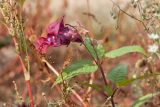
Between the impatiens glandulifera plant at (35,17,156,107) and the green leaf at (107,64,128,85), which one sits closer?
the impatiens glandulifera plant at (35,17,156,107)

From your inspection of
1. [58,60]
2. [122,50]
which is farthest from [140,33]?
[58,60]

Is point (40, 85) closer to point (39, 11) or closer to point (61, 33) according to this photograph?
point (39, 11)

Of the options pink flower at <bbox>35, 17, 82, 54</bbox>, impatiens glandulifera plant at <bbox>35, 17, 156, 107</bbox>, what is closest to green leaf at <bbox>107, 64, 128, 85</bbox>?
impatiens glandulifera plant at <bbox>35, 17, 156, 107</bbox>

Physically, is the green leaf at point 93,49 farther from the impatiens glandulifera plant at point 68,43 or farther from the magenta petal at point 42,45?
the magenta petal at point 42,45

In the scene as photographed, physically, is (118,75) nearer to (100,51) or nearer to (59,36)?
(100,51)

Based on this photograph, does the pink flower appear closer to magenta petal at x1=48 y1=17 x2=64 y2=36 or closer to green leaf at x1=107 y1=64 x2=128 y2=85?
magenta petal at x1=48 y1=17 x2=64 y2=36

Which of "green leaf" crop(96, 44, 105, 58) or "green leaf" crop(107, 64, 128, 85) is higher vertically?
"green leaf" crop(96, 44, 105, 58)
